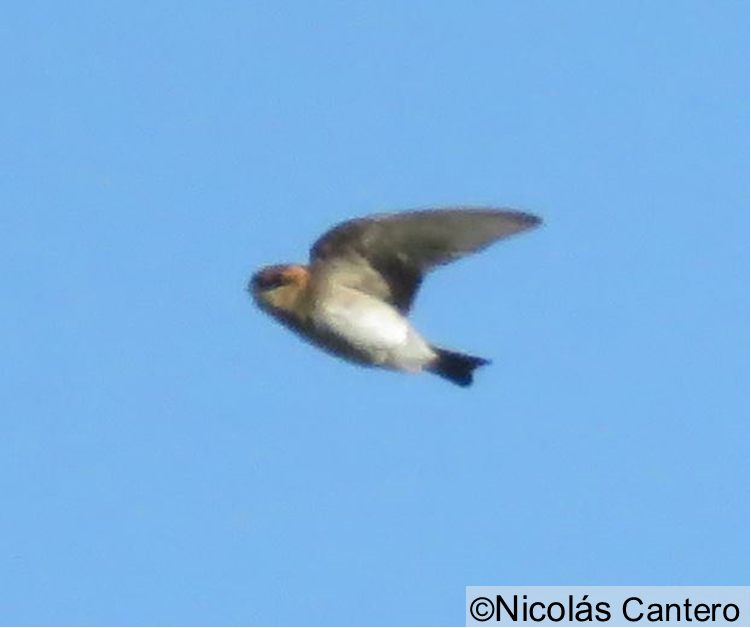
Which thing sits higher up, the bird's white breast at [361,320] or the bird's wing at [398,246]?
the bird's wing at [398,246]

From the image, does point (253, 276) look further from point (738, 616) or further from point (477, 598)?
point (738, 616)

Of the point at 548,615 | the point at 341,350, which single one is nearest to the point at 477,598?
the point at 548,615

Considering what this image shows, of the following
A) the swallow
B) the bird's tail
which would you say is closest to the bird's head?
the swallow

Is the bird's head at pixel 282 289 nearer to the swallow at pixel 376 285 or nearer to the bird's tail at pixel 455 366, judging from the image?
the swallow at pixel 376 285

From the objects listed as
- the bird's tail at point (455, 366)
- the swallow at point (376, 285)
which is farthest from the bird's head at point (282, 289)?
the bird's tail at point (455, 366)

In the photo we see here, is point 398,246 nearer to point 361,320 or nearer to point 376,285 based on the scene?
point 376,285

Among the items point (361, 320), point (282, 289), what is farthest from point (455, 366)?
point (282, 289)
